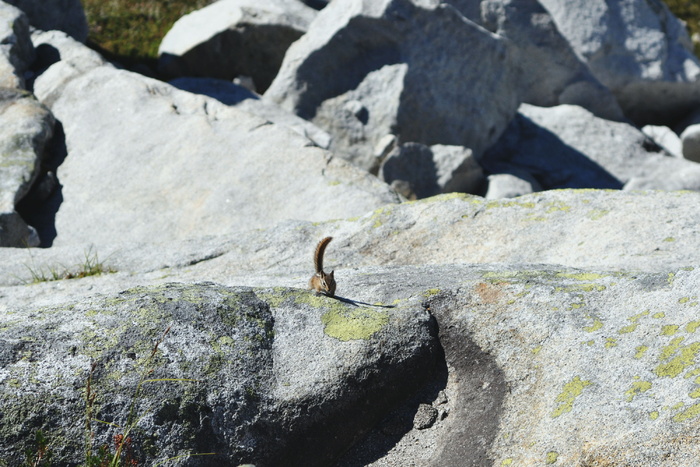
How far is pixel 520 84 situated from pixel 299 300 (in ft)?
58.3

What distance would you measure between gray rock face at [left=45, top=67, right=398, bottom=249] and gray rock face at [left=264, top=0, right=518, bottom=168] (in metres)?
3.97

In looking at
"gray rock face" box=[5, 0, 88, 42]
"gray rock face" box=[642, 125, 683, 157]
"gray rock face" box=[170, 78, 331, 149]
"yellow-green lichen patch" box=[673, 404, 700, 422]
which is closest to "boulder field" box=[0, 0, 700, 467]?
"yellow-green lichen patch" box=[673, 404, 700, 422]

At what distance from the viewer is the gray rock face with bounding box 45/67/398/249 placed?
13.6m

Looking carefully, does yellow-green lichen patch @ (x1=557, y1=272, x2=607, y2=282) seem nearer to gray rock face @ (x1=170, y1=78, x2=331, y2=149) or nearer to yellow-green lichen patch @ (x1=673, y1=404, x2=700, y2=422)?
yellow-green lichen patch @ (x1=673, y1=404, x2=700, y2=422)

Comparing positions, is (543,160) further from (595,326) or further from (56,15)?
(595,326)

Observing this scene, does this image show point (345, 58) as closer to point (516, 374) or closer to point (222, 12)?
point (222, 12)

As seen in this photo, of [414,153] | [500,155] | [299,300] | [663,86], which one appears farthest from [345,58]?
[299,300]

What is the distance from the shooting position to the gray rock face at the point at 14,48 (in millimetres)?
17938

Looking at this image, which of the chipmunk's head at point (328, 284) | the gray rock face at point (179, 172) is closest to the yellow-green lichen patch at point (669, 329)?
Result: the chipmunk's head at point (328, 284)

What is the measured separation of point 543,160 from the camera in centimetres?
2217

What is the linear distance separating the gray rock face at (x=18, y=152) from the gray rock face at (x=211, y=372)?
819 cm

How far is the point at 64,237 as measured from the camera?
14.6 m

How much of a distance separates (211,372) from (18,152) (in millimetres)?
11790

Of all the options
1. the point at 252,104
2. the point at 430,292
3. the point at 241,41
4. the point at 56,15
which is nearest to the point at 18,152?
the point at 252,104
